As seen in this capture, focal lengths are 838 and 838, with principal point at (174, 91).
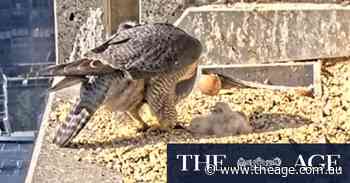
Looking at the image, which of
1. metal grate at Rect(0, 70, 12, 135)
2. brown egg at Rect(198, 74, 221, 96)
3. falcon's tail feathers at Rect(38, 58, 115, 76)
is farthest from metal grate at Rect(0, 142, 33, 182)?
brown egg at Rect(198, 74, 221, 96)

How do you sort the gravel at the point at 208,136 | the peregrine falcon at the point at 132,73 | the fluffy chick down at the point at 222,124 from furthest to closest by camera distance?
the fluffy chick down at the point at 222,124 < the peregrine falcon at the point at 132,73 < the gravel at the point at 208,136

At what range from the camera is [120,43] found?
2.74 m

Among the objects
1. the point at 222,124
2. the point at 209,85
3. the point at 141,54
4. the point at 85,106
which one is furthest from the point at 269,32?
the point at 85,106

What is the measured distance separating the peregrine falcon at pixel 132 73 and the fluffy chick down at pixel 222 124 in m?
0.09

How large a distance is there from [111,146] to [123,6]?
46.1 inches

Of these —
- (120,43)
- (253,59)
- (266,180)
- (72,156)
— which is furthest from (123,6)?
(266,180)

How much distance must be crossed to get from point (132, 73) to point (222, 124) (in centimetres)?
36

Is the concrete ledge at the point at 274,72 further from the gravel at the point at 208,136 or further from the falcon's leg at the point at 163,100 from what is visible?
the falcon's leg at the point at 163,100

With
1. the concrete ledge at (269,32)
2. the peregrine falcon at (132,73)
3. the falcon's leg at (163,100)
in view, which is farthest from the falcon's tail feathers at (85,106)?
the concrete ledge at (269,32)

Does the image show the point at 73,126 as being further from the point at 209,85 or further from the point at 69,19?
the point at 69,19

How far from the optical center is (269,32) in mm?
3469

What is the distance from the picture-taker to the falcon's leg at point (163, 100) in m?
2.75

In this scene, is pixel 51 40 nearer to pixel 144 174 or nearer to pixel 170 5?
pixel 170 5

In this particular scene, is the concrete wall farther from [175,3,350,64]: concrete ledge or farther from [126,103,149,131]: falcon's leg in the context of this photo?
[126,103,149,131]: falcon's leg
